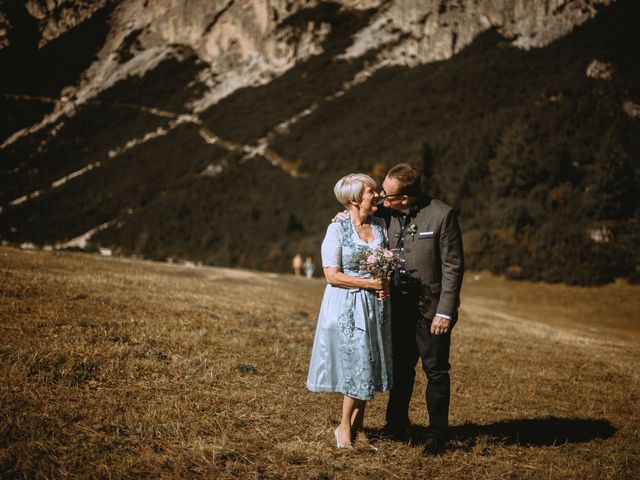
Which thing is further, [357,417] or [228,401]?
[228,401]

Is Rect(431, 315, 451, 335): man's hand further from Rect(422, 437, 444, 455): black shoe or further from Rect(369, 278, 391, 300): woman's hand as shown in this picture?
Rect(422, 437, 444, 455): black shoe

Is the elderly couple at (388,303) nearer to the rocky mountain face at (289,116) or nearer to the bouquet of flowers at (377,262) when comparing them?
the bouquet of flowers at (377,262)

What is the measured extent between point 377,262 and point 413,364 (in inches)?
46.7

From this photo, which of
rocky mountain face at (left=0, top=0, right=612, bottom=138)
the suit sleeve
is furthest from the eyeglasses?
rocky mountain face at (left=0, top=0, right=612, bottom=138)

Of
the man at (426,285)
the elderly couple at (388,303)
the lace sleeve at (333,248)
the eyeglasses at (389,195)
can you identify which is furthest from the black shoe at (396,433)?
the eyeglasses at (389,195)

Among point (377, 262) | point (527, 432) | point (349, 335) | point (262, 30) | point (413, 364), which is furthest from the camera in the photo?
point (262, 30)

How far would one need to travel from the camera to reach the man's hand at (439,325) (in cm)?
369

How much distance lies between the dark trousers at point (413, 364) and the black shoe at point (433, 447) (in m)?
0.05

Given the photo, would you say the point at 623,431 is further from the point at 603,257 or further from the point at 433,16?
the point at 433,16

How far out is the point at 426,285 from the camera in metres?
3.86

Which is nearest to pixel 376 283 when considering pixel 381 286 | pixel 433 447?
pixel 381 286

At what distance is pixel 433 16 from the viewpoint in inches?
2506

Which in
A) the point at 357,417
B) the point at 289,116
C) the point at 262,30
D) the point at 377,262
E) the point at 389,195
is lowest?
the point at 357,417

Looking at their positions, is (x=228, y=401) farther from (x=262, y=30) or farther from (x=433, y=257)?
(x=262, y=30)
